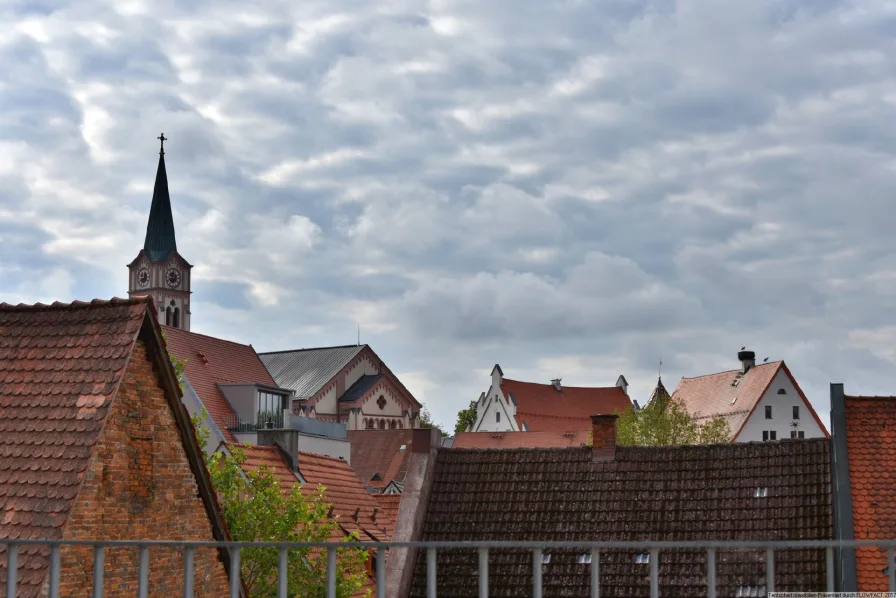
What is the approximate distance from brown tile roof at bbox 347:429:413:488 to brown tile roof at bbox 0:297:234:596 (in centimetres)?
6437

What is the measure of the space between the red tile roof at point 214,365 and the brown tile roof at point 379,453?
2609 centimetres

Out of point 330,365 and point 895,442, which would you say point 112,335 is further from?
point 330,365

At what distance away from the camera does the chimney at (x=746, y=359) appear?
7775cm

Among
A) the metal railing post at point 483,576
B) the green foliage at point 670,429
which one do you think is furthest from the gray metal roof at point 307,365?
the metal railing post at point 483,576

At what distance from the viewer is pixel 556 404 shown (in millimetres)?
110375

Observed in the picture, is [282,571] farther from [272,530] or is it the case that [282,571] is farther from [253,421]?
[253,421]

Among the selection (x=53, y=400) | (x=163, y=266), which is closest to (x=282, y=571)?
(x=53, y=400)

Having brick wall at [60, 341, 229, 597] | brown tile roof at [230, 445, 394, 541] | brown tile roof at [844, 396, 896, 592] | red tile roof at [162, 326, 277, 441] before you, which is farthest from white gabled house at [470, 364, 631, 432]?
brick wall at [60, 341, 229, 597]

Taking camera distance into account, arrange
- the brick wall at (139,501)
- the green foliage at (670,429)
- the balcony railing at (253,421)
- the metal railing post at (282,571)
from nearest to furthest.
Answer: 1. the metal railing post at (282,571)
2. the brick wall at (139,501)
3. the balcony railing at (253,421)
4. the green foliage at (670,429)

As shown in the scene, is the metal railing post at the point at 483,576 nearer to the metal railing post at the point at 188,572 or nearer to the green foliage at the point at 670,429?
the metal railing post at the point at 188,572

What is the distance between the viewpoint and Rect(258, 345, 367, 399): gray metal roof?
318 feet

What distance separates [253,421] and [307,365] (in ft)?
174

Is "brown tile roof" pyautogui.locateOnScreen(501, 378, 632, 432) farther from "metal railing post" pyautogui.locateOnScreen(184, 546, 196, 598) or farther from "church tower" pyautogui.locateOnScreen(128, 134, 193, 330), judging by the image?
"metal railing post" pyautogui.locateOnScreen(184, 546, 196, 598)

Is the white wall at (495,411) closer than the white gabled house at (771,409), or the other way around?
the white gabled house at (771,409)
